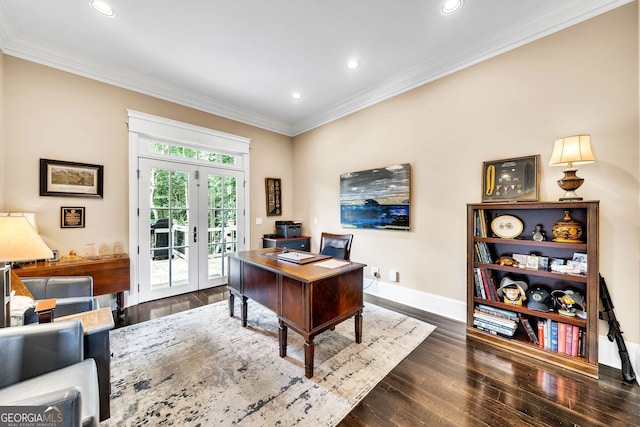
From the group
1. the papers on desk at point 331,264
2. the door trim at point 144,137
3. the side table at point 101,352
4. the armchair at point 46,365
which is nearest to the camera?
the armchair at point 46,365

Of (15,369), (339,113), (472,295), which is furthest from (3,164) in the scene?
(472,295)

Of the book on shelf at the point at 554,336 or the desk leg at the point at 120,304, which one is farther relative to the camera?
the desk leg at the point at 120,304

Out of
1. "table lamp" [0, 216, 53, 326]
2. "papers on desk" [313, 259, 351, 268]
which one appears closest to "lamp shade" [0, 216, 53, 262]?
"table lamp" [0, 216, 53, 326]

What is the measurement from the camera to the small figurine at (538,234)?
2161 mm

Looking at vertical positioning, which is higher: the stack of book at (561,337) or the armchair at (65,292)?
the armchair at (65,292)

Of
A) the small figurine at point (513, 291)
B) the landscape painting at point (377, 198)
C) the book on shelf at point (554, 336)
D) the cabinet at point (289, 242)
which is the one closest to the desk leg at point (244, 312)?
the cabinet at point (289, 242)

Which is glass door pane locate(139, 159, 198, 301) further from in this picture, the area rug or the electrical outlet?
the electrical outlet

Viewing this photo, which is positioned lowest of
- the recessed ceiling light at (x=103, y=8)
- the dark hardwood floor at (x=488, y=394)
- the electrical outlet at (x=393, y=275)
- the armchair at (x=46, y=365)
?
the dark hardwood floor at (x=488, y=394)

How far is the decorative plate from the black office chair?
1458 mm

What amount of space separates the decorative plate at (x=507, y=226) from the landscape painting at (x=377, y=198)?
1020 millimetres

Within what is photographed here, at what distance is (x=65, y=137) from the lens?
2.86 metres

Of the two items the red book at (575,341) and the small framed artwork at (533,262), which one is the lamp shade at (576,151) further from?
the red book at (575,341)

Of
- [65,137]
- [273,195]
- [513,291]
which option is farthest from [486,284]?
[65,137]

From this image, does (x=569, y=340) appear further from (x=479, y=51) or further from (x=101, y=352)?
(x=101, y=352)
